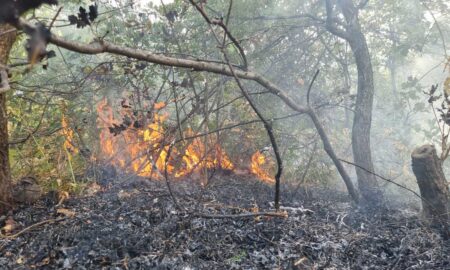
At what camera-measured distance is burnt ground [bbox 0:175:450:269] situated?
9.27 ft

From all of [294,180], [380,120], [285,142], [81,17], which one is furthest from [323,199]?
[380,120]

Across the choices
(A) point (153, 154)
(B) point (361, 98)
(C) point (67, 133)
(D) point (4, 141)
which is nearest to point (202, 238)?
(D) point (4, 141)

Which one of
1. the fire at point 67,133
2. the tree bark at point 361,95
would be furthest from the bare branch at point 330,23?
the fire at point 67,133

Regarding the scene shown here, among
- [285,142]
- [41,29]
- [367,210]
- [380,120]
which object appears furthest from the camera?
[380,120]

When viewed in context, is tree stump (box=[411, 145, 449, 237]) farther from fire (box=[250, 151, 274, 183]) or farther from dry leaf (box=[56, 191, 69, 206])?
dry leaf (box=[56, 191, 69, 206])

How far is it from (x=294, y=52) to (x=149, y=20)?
3.06 metres

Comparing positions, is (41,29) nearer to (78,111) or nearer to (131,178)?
(131,178)

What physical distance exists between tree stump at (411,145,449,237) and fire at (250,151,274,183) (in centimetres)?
238

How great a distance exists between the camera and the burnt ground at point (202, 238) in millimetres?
2824

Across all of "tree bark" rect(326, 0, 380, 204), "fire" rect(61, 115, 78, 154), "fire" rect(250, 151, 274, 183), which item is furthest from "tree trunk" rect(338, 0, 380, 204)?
"fire" rect(61, 115, 78, 154)

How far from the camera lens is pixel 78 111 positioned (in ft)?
20.1

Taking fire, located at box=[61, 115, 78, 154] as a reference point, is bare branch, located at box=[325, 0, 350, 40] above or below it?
above

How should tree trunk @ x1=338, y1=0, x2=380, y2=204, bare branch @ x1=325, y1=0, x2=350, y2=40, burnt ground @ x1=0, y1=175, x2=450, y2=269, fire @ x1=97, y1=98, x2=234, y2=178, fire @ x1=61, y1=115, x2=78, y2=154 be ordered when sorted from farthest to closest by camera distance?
1. tree trunk @ x1=338, y1=0, x2=380, y2=204
2. bare branch @ x1=325, y1=0, x2=350, y2=40
3. fire @ x1=97, y1=98, x2=234, y2=178
4. fire @ x1=61, y1=115, x2=78, y2=154
5. burnt ground @ x1=0, y1=175, x2=450, y2=269

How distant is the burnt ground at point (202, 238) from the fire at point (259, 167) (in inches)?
64.4
